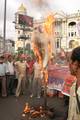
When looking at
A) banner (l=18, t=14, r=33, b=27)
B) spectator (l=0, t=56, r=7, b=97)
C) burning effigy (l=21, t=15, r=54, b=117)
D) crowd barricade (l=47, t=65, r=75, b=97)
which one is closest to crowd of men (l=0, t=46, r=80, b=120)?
spectator (l=0, t=56, r=7, b=97)

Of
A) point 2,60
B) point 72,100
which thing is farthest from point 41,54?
point 72,100

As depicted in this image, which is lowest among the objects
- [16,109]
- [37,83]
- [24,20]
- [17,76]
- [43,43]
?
[16,109]

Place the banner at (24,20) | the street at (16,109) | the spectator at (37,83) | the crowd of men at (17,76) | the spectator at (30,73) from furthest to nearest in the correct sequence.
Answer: the banner at (24,20) < the spectator at (30,73) < the crowd of men at (17,76) < the spectator at (37,83) < the street at (16,109)

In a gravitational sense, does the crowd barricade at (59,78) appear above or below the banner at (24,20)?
below

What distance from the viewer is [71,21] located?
88.0 m

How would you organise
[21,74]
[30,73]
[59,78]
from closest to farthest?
[59,78] < [21,74] < [30,73]

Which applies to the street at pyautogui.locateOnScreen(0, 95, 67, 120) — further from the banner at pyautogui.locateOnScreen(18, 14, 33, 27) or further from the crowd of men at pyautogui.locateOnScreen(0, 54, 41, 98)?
the banner at pyautogui.locateOnScreen(18, 14, 33, 27)

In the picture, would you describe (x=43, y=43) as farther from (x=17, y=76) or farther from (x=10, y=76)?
(x=17, y=76)

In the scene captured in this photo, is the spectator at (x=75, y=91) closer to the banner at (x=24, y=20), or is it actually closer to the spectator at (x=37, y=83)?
the spectator at (x=37, y=83)

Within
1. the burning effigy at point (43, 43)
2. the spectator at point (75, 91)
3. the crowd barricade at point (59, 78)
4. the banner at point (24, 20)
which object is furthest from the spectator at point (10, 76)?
the banner at point (24, 20)

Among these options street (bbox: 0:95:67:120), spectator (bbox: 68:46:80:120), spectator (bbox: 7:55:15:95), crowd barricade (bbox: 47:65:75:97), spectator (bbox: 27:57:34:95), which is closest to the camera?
spectator (bbox: 68:46:80:120)

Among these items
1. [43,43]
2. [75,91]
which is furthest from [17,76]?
[75,91]

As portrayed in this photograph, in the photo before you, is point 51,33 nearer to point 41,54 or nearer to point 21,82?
point 41,54

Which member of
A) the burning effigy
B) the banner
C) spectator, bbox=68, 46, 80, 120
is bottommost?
spectator, bbox=68, 46, 80, 120
